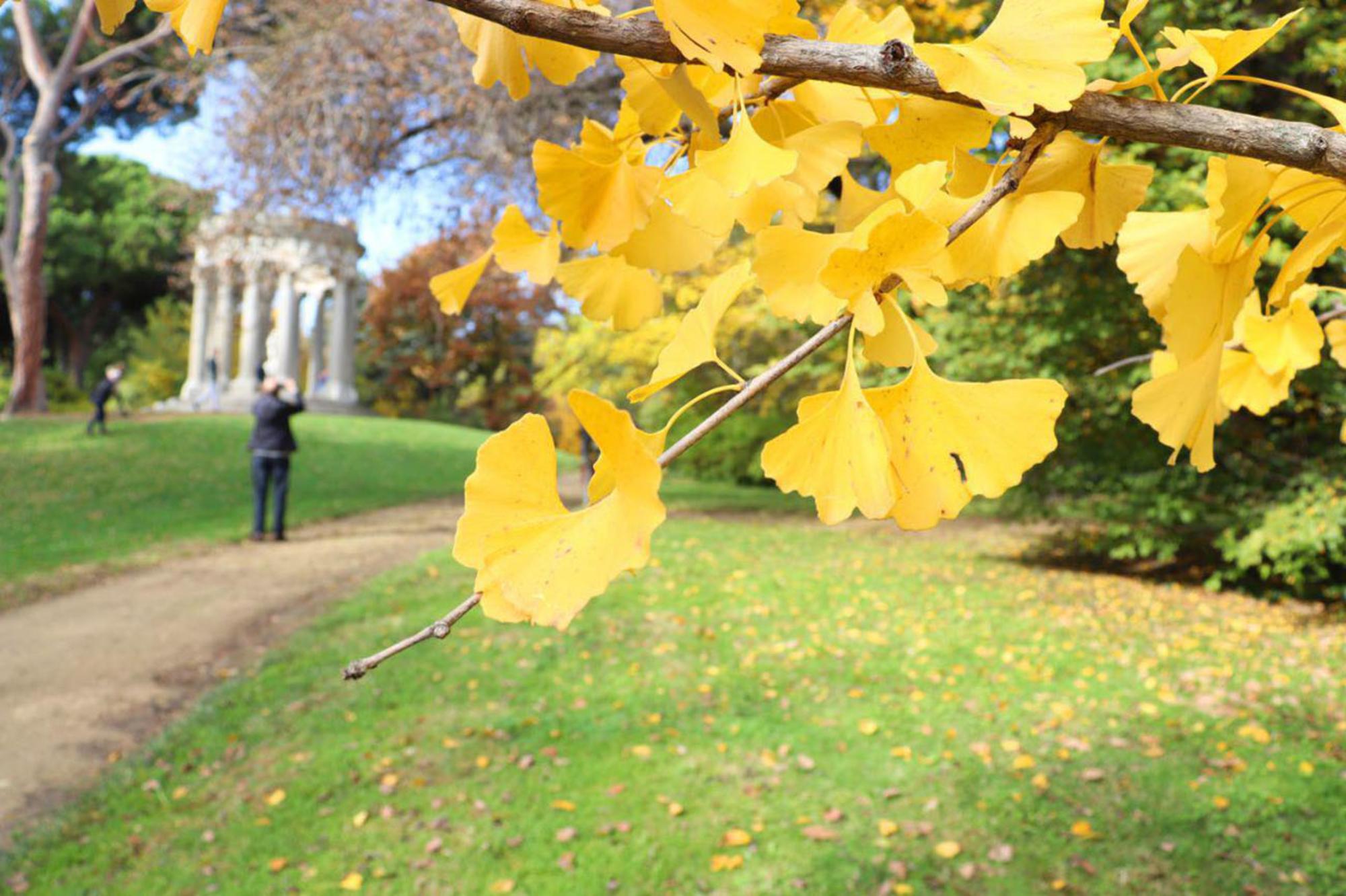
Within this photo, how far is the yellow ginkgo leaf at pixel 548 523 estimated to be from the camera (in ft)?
1.36

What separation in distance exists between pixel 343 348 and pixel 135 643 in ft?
75.9

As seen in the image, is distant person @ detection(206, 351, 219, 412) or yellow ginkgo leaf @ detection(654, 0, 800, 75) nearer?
yellow ginkgo leaf @ detection(654, 0, 800, 75)

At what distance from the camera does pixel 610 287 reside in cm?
71

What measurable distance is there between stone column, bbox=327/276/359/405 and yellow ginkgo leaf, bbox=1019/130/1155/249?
93.0 ft

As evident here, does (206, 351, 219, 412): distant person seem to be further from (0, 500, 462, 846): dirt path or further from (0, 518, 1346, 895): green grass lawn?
(0, 518, 1346, 895): green grass lawn

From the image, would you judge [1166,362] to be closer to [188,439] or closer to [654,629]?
[654,629]

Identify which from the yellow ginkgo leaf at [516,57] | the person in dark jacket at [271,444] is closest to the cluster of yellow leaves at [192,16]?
the yellow ginkgo leaf at [516,57]

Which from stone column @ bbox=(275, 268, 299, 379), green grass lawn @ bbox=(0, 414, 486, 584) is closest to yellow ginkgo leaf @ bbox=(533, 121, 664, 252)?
green grass lawn @ bbox=(0, 414, 486, 584)

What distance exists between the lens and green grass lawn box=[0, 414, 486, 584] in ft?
30.2

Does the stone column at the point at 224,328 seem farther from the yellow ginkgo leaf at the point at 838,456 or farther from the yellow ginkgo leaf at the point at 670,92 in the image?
the yellow ginkgo leaf at the point at 838,456

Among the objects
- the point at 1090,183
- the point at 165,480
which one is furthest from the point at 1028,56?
the point at 165,480

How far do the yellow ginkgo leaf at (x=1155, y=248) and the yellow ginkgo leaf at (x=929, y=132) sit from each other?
0.17 m

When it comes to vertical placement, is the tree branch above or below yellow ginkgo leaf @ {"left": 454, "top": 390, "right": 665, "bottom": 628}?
above

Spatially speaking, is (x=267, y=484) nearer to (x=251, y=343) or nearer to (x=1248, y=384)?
(x=1248, y=384)
